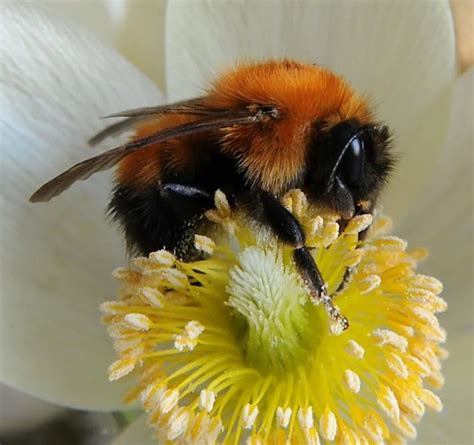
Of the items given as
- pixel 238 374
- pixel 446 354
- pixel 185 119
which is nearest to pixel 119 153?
pixel 185 119

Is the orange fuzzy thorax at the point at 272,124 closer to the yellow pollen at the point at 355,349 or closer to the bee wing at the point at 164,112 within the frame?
the bee wing at the point at 164,112

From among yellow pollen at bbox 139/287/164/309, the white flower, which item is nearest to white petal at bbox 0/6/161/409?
the white flower

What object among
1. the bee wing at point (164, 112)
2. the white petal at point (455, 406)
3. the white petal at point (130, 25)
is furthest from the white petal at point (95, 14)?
the white petal at point (455, 406)

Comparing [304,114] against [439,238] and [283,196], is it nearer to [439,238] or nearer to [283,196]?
[283,196]

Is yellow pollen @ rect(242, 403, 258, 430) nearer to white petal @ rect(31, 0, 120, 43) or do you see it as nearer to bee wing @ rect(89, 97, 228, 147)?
bee wing @ rect(89, 97, 228, 147)

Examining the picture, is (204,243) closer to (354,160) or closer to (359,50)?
(354,160)

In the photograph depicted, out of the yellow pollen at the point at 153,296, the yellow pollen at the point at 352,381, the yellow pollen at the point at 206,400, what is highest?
the yellow pollen at the point at 352,381

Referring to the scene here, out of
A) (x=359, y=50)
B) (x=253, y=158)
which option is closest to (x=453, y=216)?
(x=359, y=50)
